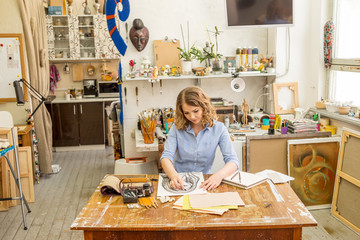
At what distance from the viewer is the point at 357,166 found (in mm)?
3395

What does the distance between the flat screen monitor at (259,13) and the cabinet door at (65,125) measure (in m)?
3.73

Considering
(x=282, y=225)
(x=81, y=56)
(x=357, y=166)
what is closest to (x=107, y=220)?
(x=282, y=225)

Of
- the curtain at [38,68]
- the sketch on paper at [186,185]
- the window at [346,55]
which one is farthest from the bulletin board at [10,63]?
the window at [346,55]

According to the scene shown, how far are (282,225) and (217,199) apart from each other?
40 centimetres

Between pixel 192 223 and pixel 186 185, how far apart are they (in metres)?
0.46

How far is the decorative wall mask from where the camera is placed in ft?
13.4

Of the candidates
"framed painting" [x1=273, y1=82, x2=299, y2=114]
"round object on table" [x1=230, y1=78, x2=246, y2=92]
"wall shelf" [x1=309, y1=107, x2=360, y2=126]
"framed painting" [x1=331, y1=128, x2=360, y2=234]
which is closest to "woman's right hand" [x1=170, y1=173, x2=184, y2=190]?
"framed painting" [x1=331, y1=128, x2=360, y2=234]

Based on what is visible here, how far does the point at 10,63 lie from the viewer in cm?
476

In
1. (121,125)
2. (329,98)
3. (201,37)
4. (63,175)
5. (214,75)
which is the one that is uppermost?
(201,37)

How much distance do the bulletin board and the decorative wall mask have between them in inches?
65.7

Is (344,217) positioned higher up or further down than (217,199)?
further down

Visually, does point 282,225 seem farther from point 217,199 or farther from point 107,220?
point 107,220

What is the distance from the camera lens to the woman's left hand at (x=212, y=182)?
2270mm

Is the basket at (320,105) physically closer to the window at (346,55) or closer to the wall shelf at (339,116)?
the wall shelf at (339,116)
